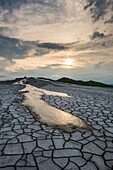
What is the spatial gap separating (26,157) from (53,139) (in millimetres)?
856

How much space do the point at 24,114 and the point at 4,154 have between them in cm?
245

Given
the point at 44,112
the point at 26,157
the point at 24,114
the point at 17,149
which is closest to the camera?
the point at 26,157

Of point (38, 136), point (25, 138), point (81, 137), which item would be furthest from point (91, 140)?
point (25, 138)

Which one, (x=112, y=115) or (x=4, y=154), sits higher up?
(x=112, y=115)

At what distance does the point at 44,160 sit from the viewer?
3146 millimetres

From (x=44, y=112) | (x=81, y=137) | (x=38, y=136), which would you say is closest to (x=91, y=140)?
(x=81, y=137)

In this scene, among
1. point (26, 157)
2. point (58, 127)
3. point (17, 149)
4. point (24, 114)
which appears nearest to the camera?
point (26, 157)

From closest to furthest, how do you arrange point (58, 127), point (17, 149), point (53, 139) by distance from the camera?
point (17, 149)
point (53, 139)
point (58, 127)

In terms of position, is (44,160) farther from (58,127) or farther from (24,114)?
(24,114)

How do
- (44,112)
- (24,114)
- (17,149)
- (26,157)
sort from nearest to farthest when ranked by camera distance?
(26,157) < (17,149) < (24,114) < (44,112)

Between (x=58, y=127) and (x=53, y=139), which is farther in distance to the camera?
(x=58, y=127)

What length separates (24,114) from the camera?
5762 millimetres

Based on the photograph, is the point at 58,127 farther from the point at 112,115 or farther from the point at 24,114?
the point at 112,115

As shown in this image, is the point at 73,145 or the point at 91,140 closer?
the point at 73,145
